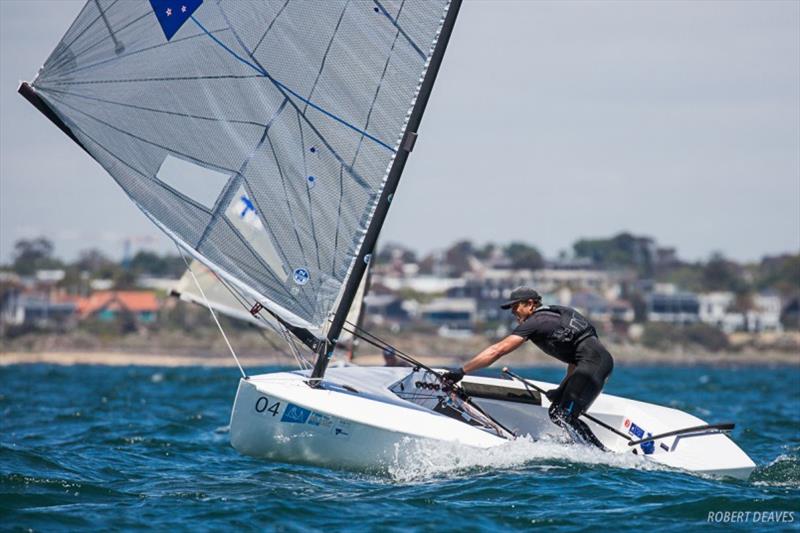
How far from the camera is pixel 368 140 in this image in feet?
36.6

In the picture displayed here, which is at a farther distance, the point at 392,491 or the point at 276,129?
the point at 276,129

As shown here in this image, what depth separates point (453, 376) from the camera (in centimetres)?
1126

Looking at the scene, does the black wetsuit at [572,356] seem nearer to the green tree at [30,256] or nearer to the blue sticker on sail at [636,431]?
the blue sticker on sail at [636,431]

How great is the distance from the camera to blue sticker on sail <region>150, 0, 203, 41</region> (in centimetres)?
1082

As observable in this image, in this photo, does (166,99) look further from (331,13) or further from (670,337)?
(670,337)

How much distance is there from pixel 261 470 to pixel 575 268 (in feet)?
435

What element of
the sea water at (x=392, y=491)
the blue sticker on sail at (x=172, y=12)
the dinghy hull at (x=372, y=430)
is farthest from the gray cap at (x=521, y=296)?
the blue sticker on sail at (x=172, y=12)

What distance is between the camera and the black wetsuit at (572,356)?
36.7ft

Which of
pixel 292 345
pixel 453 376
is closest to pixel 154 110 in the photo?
pixel 292 345

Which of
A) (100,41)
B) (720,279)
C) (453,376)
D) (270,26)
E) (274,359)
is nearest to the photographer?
(100,41)

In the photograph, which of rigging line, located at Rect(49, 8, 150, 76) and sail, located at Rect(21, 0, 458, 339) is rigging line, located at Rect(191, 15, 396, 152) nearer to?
sail, located at Rect(21, 0, 458, 339)

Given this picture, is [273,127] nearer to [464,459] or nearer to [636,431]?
[464,459]

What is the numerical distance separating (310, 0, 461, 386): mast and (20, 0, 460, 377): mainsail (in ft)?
0.04

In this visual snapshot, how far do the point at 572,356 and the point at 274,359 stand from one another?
66.3m
